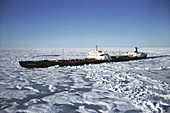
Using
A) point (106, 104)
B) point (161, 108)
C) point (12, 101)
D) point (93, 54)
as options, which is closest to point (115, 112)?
point (106, 104)

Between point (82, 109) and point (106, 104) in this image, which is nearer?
point (82, 109)

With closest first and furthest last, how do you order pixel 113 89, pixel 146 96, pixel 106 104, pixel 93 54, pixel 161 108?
pixel 161 108
pixel 106 104
pixel 146 96
pixel 113 89
pixel 93 54

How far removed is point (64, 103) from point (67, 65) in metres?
13.8

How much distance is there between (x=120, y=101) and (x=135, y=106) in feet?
2.68

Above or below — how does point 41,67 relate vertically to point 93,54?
below

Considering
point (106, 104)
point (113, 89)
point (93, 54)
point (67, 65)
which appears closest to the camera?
point (106, 104)

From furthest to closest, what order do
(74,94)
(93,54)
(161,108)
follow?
(93,54) → (74,94) → (161,108)

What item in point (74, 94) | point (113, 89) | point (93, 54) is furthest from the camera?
point (93, 54)

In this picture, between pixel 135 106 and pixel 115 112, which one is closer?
pixel 115 112

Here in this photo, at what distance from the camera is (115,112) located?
5.22 metres

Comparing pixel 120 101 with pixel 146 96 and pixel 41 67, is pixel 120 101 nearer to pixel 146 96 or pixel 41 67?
pixel 146 96

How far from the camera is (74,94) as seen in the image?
738cm

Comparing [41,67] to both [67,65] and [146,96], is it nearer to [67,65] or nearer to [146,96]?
[67,65]

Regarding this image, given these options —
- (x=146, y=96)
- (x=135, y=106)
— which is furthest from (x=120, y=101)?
(x=146, y=96)
